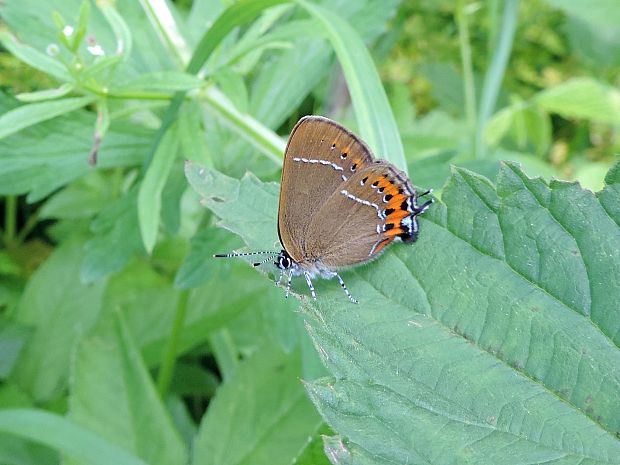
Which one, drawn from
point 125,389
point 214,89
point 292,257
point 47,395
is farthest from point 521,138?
point 47,395

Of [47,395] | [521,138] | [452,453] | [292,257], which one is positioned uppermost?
[521,138]

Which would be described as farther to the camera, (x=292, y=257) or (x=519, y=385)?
(x=292, y=257)

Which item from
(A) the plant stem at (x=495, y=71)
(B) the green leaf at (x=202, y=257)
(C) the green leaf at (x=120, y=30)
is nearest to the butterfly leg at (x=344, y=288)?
(B) the green leaf at (x=202, y=257)

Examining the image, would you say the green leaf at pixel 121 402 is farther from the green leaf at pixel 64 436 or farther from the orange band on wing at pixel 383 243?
the orange band on wing at pixel 383 243

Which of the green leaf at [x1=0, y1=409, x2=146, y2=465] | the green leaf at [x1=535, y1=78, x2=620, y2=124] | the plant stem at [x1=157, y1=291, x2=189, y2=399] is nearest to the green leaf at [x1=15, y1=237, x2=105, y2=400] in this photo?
the plant stem at [x1=157, y1=291, x2=189, y2=399]

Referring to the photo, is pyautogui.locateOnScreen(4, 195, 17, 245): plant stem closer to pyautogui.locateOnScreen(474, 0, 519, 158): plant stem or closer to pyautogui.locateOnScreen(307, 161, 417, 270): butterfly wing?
pyautogui.locateOnScreen(307, 161, 417, 270): butterfly wing

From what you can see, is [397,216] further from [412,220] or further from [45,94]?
[45,94]

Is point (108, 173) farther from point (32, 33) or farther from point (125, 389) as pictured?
point (125, 389)
